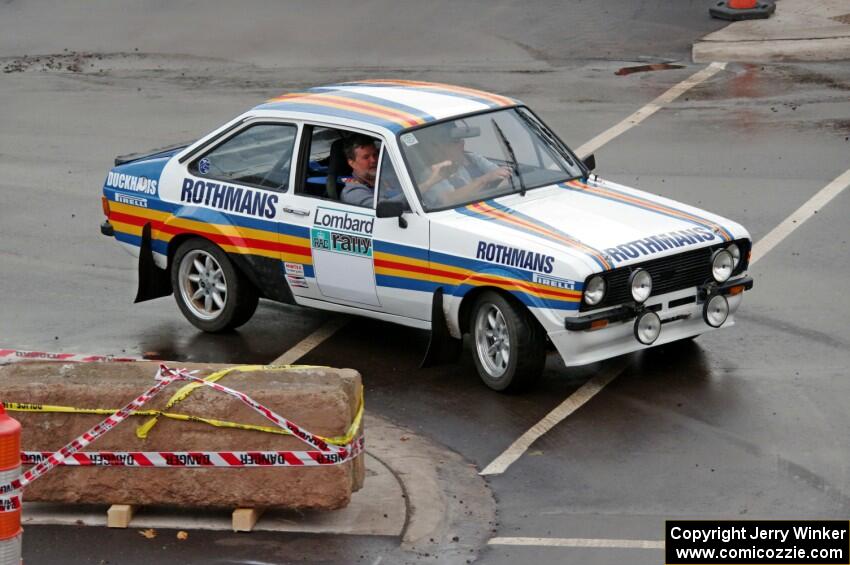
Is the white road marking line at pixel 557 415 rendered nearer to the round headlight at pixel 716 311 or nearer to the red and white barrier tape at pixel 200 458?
the round headlight at pixel 716 311

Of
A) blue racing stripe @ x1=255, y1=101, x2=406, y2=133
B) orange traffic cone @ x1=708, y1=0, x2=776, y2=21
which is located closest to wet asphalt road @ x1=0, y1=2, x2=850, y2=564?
blue racing stripe @ x1=255, y1=101, x2=406, y2=133

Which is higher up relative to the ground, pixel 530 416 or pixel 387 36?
pixel 387 36

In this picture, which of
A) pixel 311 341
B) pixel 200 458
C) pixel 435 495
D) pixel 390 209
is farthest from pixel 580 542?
pixel 311 341

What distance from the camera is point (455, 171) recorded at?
10.4 metres

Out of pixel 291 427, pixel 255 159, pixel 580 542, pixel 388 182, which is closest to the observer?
pixel 580 542

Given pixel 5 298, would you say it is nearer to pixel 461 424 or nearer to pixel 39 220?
pixel 39 220

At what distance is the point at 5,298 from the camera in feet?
40.9

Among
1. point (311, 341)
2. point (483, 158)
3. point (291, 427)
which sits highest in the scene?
point (483, 158)

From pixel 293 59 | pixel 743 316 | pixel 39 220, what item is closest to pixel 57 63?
pixel 293 59

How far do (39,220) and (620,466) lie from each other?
308 inches

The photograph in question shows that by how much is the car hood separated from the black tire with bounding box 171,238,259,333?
1.94m

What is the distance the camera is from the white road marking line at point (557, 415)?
888 cm

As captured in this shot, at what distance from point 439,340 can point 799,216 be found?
486 centimetres

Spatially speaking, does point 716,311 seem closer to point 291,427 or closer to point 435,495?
point 435,495
